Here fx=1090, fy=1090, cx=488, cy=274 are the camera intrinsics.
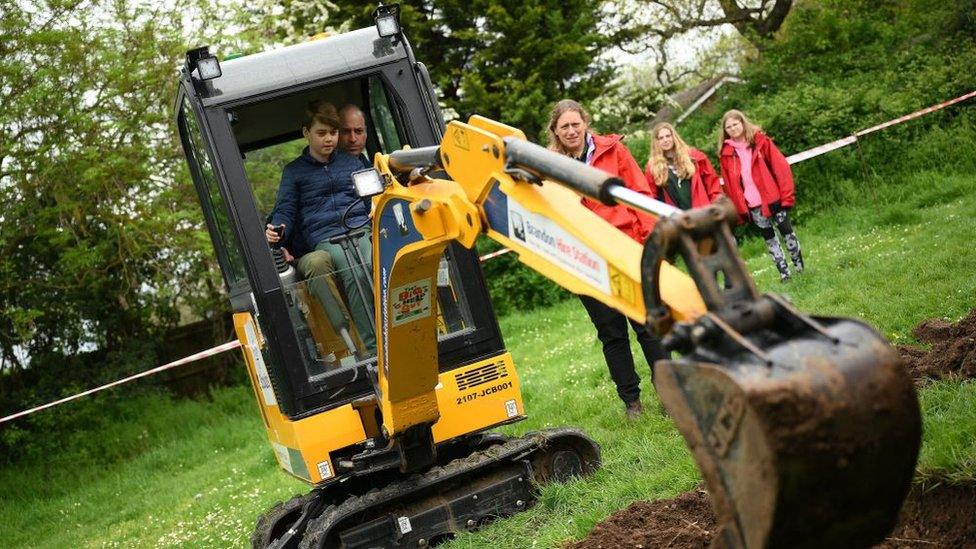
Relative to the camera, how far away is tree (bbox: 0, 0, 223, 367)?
43.5 feet

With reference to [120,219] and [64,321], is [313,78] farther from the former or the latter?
[64,321]

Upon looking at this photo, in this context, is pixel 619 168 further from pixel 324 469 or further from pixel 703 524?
pixel 703 524

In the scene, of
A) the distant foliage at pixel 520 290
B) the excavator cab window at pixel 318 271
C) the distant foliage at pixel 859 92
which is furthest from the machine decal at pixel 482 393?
the distant foliage at pixel 520 290

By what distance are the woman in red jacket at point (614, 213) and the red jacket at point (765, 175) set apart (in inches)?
161

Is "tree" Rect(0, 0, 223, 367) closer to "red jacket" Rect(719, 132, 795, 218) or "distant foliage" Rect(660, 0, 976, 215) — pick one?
"red jacket" Rect(719, 132, 795, 218)

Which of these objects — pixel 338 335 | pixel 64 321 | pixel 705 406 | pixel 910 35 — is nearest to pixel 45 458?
pixel 64 321

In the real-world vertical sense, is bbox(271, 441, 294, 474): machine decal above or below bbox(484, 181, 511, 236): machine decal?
below

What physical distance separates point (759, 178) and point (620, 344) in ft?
14.7

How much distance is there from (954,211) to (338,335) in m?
8.41

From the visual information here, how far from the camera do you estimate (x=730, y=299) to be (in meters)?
2.77

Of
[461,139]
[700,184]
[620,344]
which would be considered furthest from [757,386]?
[700,184]

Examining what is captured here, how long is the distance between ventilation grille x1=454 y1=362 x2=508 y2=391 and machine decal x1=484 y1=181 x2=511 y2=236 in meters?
2.15

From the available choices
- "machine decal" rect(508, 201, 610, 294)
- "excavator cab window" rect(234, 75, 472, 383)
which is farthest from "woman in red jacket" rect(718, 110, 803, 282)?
"machine decal" rect(508, 201, 610, 294)

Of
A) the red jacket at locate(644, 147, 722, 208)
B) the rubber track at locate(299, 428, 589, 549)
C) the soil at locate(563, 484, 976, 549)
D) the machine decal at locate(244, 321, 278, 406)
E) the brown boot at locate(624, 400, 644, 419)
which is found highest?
the red jacket at locate(644, 147, 722, 208)
